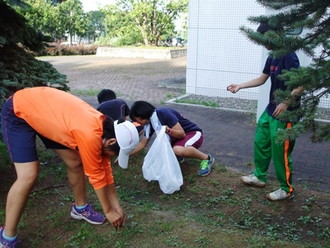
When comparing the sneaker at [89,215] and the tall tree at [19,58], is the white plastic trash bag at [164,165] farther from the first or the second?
the tall tree at [19,58]

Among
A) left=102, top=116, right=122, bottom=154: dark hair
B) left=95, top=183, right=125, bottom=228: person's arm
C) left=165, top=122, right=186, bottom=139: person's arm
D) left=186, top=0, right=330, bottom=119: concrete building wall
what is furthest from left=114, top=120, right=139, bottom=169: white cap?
left=186, top=0, right=330, bottom=119: concrete building wall

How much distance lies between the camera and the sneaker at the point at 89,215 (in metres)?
3.35

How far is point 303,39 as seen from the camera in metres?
2.51

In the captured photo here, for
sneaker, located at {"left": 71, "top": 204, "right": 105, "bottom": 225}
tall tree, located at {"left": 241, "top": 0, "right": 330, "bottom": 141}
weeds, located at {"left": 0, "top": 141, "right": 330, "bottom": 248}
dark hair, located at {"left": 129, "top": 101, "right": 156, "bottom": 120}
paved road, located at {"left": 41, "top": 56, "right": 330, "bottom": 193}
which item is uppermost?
tall tree, located at {"left": 241, "top": 0, "right": 330, "bottom": 141}

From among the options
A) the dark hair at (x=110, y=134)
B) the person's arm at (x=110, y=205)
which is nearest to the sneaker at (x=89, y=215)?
the person's arm at (x=110, y=205)

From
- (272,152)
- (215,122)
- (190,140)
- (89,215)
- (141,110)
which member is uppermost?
(141,110)

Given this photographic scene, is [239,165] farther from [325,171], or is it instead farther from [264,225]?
[264,225]

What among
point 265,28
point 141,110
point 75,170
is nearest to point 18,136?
point 75,170

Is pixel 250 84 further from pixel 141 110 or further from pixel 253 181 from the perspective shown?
pixel 141 110

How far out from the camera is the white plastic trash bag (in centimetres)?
Result: 420

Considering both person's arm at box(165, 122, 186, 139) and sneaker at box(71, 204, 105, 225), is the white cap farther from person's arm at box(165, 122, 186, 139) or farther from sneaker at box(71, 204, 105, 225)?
person's arm at box(165, 122, 186, 139)

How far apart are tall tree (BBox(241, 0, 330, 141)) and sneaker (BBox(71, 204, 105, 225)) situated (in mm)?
1678

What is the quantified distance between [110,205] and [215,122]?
494 centimetres

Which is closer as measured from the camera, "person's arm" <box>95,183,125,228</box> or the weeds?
"person's arm" <box>95,183,125,228</box>
